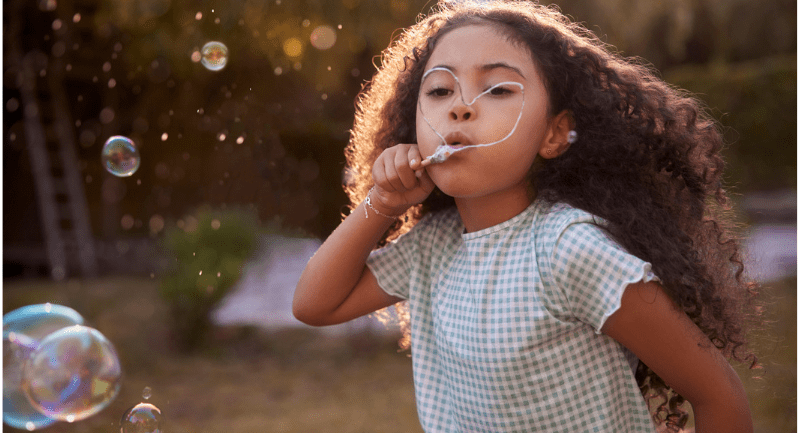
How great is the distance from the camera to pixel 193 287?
3.68 metres

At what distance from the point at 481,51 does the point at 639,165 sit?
0.36 meters

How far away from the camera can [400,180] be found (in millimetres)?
1163

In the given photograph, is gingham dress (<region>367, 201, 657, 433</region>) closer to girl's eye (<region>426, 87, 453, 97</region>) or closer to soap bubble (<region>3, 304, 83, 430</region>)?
girl's eye (<region>426, 87, 453, 97</region>)

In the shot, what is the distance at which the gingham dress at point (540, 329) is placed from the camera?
1006 mm

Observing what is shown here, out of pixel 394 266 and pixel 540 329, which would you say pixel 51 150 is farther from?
pixel 540 329

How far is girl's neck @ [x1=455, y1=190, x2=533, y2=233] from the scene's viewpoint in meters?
1.16

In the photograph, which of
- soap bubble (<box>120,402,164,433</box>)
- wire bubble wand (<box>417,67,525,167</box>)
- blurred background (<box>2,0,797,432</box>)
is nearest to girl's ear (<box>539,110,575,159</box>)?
wire bubble wand (<box>417,67,525,167</box>)

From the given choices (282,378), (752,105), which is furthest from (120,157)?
(752,105)

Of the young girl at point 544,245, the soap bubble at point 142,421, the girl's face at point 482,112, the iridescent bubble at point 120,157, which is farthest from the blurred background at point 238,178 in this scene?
the soap bubble at point 142,421

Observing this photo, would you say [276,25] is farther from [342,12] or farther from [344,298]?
[344,298]

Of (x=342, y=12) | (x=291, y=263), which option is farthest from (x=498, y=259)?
(x=291, y=263)

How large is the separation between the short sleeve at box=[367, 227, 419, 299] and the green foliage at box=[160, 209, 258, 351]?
2.56 meters

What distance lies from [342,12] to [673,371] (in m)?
3.43

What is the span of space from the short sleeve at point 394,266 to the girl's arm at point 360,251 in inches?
0.7
